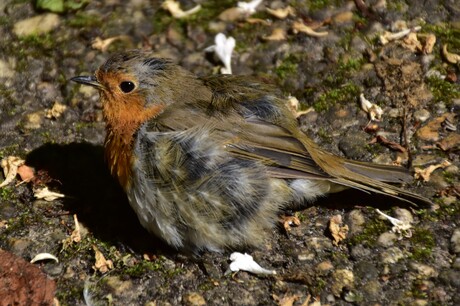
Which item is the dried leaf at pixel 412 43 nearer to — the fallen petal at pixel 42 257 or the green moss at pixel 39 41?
the green moss at pixel 39 41

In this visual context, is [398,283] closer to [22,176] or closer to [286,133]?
[286,133]

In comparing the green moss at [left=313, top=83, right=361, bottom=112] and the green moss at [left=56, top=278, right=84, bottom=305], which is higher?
the green moss at [left=313, top=83, right=361, bottom=112]

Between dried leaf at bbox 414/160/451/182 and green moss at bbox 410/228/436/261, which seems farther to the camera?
dried leaf at bbox 414/160/451/182

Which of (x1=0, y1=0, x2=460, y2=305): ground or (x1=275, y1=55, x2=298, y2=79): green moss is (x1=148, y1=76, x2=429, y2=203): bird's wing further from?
(x1=275, y1=55, x2=298, y2=79): green moss

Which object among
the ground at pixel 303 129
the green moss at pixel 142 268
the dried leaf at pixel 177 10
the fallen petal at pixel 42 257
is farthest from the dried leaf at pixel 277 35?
the fallen petal at pixel 42 257

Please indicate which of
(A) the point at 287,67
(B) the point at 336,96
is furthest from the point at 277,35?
(B) the point at 336,96

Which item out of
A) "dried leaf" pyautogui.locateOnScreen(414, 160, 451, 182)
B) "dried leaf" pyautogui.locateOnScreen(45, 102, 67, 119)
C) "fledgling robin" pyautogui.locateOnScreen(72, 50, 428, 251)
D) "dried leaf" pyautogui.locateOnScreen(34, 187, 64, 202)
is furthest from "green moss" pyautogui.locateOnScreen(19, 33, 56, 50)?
"dried leaf" pyautogui.locateOnScreen(414, 160, 451, 182)

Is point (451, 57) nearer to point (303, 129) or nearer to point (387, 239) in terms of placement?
point (303, 129)
